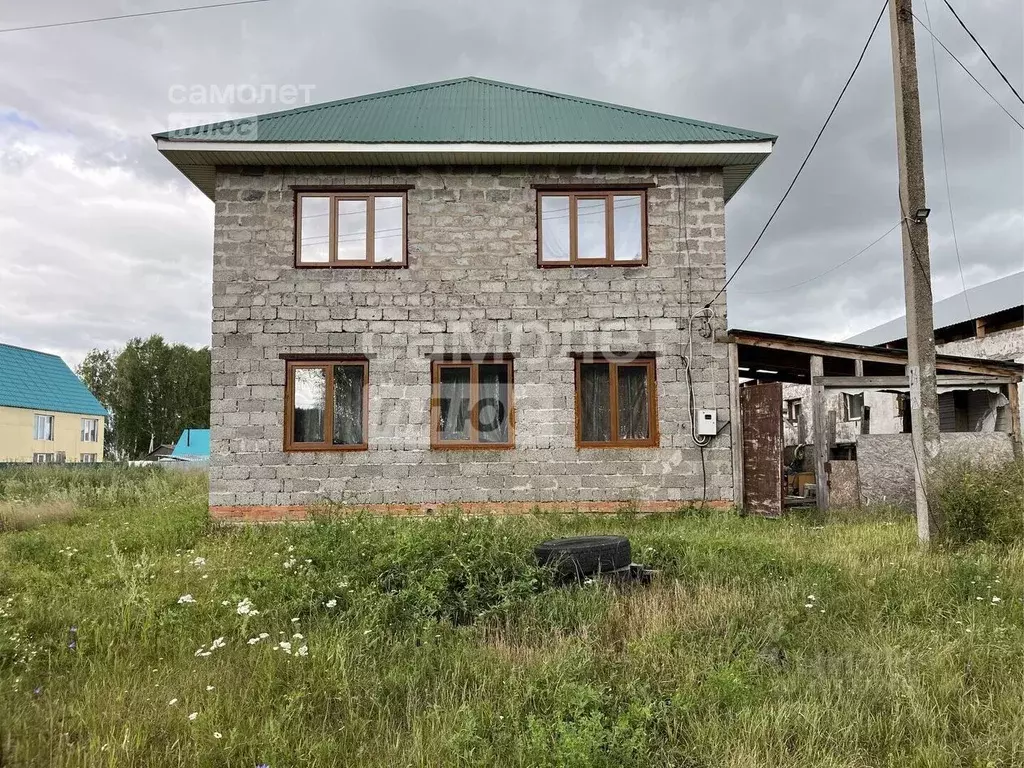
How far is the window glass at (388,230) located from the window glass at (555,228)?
7.54 ft

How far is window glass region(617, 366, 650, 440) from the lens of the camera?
1103cm

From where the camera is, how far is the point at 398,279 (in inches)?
435

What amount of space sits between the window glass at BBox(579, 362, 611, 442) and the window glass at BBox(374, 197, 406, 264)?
140 inches

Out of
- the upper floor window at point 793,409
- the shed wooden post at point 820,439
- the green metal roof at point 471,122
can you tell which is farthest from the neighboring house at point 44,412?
the shed wooden post at point 820,439

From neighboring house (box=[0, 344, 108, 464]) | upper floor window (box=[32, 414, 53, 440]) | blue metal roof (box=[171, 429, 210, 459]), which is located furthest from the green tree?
upper floor window (box=[32, 414, 53, 440])

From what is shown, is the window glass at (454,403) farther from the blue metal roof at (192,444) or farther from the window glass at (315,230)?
the blue metal roof at (192,444)

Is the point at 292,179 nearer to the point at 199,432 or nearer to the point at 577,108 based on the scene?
the point at 577,108

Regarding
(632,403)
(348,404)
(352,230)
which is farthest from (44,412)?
(632,403)

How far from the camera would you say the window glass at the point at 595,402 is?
36.1 feet

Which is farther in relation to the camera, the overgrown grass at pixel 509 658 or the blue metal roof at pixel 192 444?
the blue metal roof at pixel 192 444

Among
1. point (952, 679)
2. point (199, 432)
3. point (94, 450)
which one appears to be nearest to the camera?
point (952, 679)

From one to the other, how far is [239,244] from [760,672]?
9.77 m

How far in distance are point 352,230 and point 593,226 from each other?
3.92m

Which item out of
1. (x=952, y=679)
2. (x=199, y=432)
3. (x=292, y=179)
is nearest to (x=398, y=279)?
(x=292, y=179)
